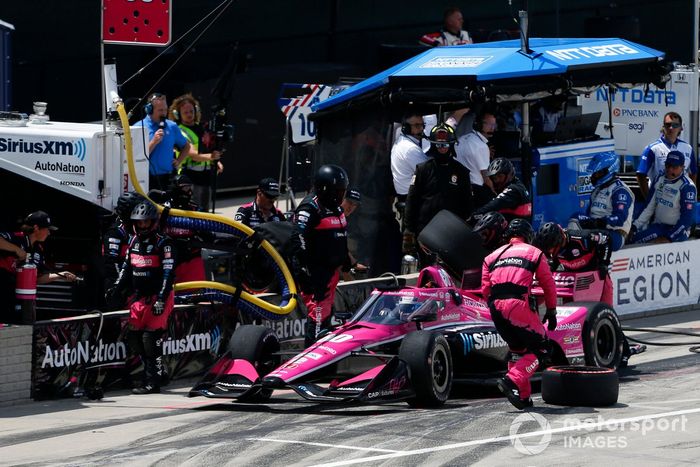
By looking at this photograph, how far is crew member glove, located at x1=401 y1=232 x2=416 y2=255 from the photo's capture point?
16859mm

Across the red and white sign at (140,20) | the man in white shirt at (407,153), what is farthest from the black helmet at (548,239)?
the red and white sign at (140,20)

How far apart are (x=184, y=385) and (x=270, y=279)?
1615 millimetres

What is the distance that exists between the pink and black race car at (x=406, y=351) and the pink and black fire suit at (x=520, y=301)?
0.49m

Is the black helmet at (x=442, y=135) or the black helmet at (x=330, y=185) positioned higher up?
the black helmet at (x=442, y=135)

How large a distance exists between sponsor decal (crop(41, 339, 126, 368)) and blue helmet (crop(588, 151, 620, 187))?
6429mm

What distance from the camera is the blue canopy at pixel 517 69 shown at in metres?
17.1

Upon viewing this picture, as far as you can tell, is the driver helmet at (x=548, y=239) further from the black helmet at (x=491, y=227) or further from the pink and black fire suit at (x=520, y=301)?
the pink and black fire suit at (x=520, y=301)

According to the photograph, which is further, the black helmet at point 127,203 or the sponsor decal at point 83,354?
the black helmet at point 127,203

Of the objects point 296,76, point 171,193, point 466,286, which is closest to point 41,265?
point 171,193

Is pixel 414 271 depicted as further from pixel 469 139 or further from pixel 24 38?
pixel 24 38

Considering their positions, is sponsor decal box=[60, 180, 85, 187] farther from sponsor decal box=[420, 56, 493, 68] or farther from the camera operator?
sponsor decal box=[420, 56, 493, 68]

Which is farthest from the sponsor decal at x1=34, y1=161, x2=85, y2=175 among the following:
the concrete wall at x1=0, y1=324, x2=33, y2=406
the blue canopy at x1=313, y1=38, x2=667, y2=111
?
the blue canopy at x1=313, y1=38, x2=667, y2=111

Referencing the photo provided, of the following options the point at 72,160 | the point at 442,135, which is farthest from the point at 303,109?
the point at 72,160

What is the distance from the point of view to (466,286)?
47.2ft
